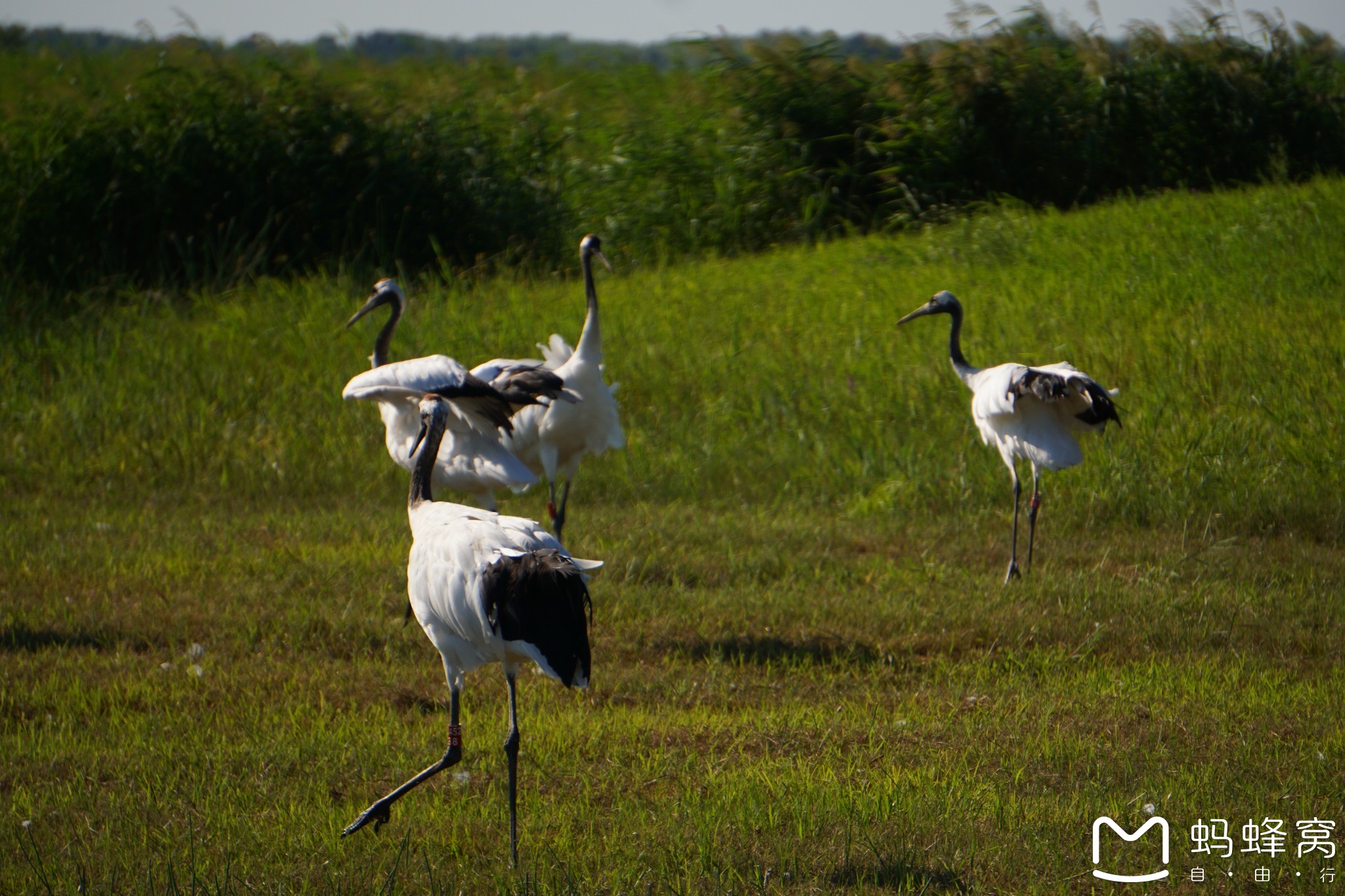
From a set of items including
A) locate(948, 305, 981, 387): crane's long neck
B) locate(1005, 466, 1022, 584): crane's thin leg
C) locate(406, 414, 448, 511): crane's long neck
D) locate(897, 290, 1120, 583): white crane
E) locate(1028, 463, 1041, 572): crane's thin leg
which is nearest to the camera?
locate(406, 414, 448, 511): crane's long neck

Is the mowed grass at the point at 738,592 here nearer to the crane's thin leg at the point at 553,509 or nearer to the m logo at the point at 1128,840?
the m logo at the point at 1128,840

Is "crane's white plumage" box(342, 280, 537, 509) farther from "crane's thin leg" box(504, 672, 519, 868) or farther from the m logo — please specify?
the m logo

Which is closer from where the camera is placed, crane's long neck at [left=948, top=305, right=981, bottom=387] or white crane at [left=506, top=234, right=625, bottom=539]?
white crane at [left=506, top=234, right=625, bottom=539]

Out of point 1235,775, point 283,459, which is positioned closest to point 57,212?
point 283,459

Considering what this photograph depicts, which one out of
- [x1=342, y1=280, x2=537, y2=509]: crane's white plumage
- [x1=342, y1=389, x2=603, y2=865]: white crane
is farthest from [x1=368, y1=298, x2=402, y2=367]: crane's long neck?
[x1=342, y1=389, x2=603, y2=865]: white crane

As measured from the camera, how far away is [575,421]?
793 centimetres

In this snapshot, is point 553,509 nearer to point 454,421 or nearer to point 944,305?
point 454,421

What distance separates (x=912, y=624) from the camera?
6.59 meters

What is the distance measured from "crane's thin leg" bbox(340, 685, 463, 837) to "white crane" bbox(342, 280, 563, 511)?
2.16 m

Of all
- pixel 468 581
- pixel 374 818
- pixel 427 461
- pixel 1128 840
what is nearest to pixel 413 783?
pixel 374 818

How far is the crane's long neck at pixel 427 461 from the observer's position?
5.07 meters

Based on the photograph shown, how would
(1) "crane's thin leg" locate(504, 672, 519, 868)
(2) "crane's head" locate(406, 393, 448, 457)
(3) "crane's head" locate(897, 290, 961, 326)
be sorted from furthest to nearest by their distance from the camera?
(3) "crane's head" locate(897, 290, 961, 326) → (2) "crane's head" locate(406, 393, 448, 457) → (1) "crane's thin leg" locate(504, 672, 519, 868)

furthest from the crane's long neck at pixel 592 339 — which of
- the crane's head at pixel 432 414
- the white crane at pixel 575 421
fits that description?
the crane's head at pixel 432 414

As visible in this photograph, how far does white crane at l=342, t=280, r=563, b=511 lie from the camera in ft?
21.1
